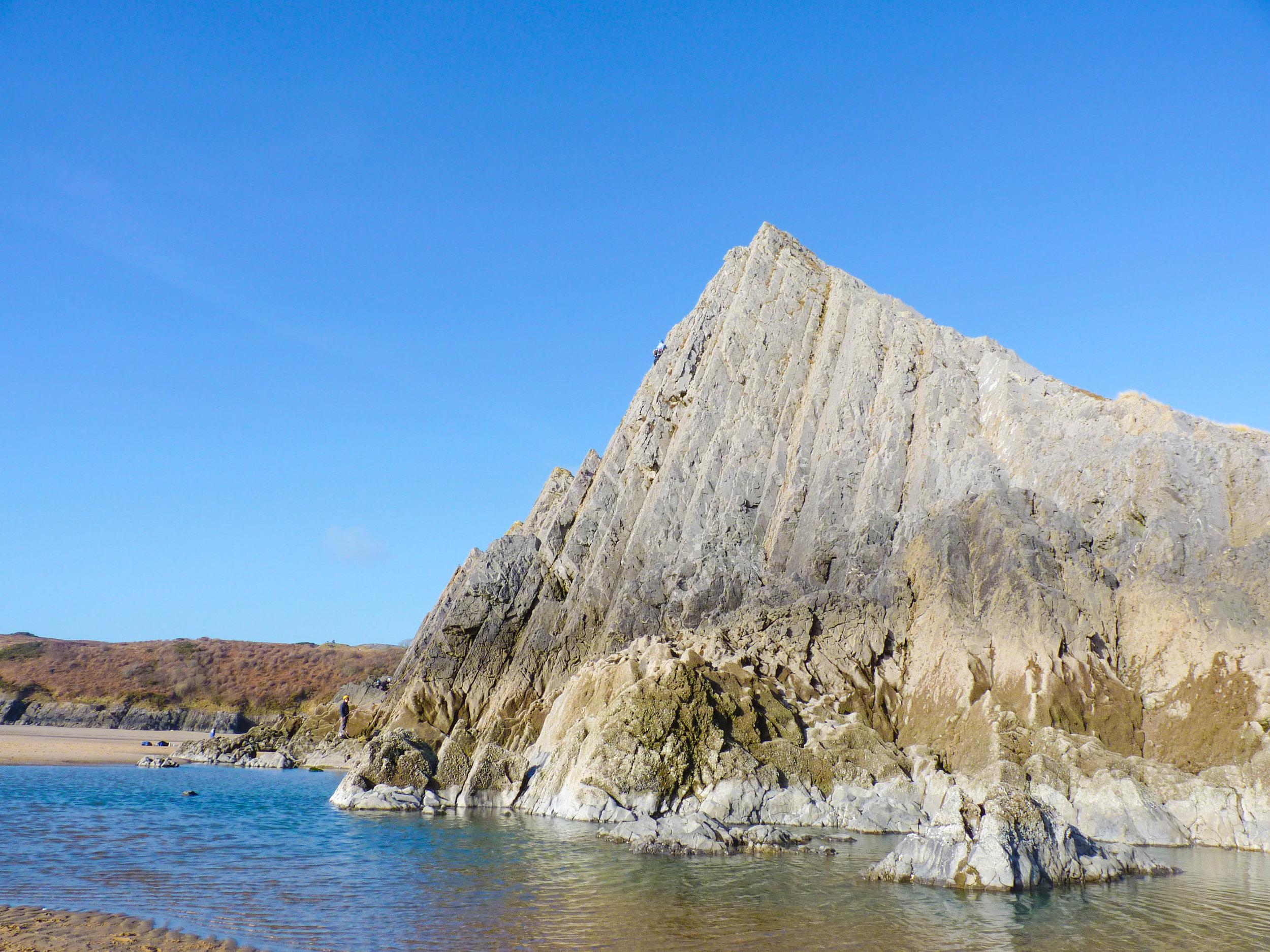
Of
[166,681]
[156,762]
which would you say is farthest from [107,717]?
[156,762]

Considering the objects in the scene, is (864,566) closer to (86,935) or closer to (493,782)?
(493,782)

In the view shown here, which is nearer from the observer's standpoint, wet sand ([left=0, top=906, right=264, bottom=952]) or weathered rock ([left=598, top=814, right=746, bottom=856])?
wet sand ([left=0, top=906, right=264, bottom=952])

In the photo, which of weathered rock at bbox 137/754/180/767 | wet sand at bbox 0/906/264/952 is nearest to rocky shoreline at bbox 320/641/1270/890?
wet sand at bbox 0/906/264/952

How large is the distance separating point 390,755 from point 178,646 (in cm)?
8267

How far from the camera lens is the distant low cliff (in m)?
81.9

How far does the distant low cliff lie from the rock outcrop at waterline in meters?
46.8

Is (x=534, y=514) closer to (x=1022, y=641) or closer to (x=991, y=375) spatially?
(x=991, y=375)

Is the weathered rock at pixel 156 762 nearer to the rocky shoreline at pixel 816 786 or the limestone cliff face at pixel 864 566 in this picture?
the limestone cliff face at pixel 864 566

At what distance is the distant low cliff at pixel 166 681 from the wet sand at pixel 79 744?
334cm

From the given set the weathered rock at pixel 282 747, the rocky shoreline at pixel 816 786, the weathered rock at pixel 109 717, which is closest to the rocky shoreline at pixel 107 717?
the weathered rock at pixel 109 717

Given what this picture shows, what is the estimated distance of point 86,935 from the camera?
14320 mm

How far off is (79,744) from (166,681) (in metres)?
33.4

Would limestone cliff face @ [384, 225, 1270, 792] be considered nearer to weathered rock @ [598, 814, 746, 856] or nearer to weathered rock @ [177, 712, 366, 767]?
weathered rock @ [598, 814, 746, 856]

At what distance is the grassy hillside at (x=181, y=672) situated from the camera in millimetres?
88500
